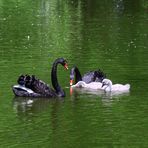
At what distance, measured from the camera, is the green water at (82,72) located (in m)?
16.9

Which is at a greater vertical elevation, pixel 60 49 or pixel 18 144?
pixel 60 49

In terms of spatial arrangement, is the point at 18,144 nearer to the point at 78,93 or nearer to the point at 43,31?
the point at 78,93

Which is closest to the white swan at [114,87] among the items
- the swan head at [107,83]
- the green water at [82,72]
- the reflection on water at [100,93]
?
the swan head at [107,83]

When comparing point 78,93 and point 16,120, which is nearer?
point 16,120

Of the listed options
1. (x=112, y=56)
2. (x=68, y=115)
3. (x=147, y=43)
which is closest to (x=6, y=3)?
(x=147, y=43)

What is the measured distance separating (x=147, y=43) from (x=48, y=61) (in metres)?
9.60

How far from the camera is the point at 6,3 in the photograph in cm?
6894

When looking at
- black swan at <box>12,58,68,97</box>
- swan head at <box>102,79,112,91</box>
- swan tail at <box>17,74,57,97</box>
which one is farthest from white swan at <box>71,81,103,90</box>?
swan tail at <box>17,74,57,97</box>

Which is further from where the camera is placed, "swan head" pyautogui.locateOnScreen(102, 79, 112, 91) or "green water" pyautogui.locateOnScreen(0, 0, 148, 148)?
"swan head" pyautogui.locateOnScreen(102, 79, 112, 91)

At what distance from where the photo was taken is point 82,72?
1027 inches

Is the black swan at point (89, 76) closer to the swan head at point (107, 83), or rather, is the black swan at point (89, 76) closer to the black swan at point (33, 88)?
the swan head at point (107, 83)

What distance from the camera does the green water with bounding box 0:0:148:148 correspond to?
55.5 ft

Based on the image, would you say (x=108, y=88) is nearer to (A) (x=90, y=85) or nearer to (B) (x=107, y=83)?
(B) (x=107, y=83)

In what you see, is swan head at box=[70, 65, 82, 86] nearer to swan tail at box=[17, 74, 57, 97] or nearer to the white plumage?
the white plumage
